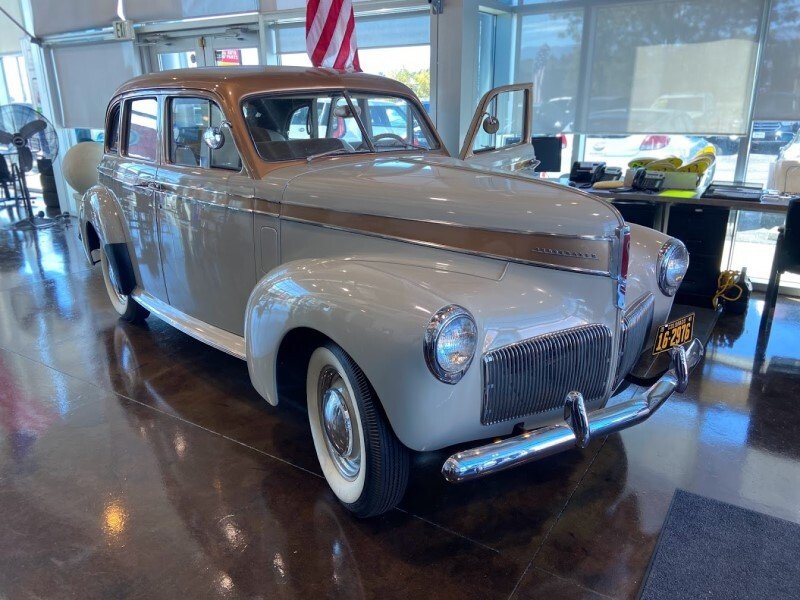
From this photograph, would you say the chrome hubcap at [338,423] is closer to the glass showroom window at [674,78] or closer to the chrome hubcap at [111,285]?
the chrome hubcap at [111,285]

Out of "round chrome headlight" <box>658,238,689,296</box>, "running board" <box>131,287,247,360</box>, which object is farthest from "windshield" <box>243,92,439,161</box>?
"round chrome headlight" <box>658,238,689,296</box>

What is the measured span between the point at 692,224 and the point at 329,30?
130 inches

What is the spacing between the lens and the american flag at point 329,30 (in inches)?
189

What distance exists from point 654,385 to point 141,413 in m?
2.56

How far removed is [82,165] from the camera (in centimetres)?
666

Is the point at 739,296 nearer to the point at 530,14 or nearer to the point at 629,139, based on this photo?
the point at 629,139

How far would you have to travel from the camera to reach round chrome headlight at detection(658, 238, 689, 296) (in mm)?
2666

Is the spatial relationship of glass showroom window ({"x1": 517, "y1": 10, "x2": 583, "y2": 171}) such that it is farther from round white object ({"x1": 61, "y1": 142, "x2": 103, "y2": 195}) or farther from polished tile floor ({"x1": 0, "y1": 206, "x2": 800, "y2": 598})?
round white object ({"x1": 61, "y1": 142, "x2": 103, "y2": 195})

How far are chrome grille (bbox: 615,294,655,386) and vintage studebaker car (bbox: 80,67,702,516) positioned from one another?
0.04ft

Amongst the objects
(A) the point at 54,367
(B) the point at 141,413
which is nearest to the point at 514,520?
(B) the point at 141,413

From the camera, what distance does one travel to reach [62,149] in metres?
8.95

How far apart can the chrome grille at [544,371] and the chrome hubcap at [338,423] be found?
560 mm

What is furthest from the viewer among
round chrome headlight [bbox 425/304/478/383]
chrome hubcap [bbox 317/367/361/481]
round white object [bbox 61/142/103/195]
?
round white object [bbox 61/142/103/195]

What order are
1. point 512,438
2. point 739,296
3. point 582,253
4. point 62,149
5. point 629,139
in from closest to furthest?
point 512,438
point 582,253
point 739,296
point 629,139
point 62,149
